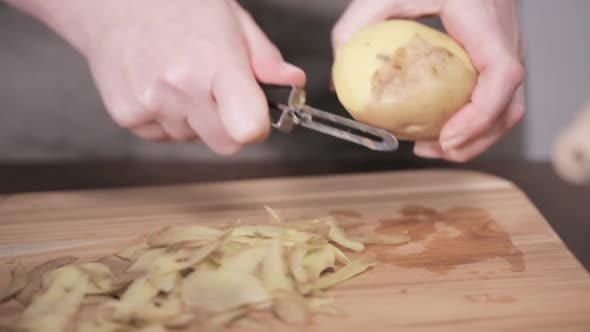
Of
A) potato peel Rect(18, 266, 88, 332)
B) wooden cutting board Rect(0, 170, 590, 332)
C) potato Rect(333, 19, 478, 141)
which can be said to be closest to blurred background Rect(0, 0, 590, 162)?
wooden cutting board Rect(0, 170, 590, 332)

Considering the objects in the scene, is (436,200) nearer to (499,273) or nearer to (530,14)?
(499,273)

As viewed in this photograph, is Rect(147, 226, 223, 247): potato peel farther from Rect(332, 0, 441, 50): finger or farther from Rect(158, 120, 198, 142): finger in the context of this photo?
Rect(332, 0, 441, 50): finger

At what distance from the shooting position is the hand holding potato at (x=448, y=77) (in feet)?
3.37

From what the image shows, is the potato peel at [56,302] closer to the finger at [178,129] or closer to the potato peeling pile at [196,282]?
the potato peeling pile at [196,282]

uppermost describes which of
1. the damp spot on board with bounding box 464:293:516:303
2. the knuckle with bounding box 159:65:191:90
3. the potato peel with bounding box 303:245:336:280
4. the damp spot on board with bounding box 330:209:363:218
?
the knuckle with bounding box 159:65:191:90

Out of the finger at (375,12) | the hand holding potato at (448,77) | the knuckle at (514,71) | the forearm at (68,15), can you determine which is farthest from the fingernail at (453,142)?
the forearm at (68,15)

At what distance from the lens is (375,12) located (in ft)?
3.80

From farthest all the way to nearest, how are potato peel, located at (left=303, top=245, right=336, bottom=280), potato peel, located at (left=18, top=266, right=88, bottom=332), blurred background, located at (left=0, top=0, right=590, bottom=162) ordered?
blurred background, located at (left=0, top=0, right=590, bottom=162) → potato peel, located at (left=303, top=245, right=336, bottom=280) → potato peel, located at (left=18, top=266, right=88, bottom=332)

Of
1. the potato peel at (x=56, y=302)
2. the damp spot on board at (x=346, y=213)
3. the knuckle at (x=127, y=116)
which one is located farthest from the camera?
the damp spot on board at (x=346, y=213)

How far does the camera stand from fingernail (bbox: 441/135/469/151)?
1.07 metres

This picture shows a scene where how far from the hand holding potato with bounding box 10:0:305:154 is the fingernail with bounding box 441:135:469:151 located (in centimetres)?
22

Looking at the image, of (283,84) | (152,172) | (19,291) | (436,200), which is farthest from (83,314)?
(152,172)

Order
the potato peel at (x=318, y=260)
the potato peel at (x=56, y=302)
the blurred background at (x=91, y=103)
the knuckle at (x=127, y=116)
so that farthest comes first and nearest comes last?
the blurred background at (x=91, y=103) → the knuckle at (x=127, y=116) → the potato peel at (x=318, y=260) → the potato peel at (x=56, y=302)

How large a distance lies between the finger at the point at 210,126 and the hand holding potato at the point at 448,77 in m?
0.18
